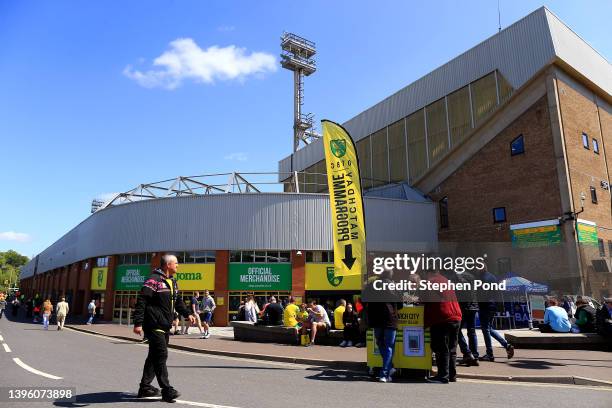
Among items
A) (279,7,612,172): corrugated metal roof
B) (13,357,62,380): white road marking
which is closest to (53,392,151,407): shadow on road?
(13,357,62,380): white road marking

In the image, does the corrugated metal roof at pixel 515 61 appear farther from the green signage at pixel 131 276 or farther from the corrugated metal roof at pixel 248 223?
the green signage at pixel 131 276

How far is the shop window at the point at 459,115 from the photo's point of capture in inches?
1104

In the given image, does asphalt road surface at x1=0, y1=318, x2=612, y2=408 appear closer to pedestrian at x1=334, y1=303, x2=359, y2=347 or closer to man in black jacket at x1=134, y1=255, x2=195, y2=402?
man in black jacket at x1=134, y1=255, x2=195, y2=402

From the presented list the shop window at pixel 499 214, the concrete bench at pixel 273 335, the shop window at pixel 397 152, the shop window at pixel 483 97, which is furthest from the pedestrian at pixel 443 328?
the shop window at pixel 397 152

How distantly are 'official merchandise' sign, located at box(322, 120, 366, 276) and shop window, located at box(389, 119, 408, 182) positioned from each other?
69.7ft

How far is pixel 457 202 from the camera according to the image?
28359 millimetres

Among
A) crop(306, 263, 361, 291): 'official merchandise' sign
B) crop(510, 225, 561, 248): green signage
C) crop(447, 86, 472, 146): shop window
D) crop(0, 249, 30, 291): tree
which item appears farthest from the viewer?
crop(0, 249, 30, 291): tree

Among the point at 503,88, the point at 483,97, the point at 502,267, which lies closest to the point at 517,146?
the point at 503,88

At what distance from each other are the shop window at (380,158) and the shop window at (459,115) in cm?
667

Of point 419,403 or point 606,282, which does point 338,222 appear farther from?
point 606,282

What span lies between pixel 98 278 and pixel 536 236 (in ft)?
92.9

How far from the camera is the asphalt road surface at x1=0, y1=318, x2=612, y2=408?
Result: 571 cm

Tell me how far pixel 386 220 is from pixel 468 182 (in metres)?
5.69

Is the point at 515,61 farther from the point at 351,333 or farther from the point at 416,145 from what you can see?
the point at 351,333
